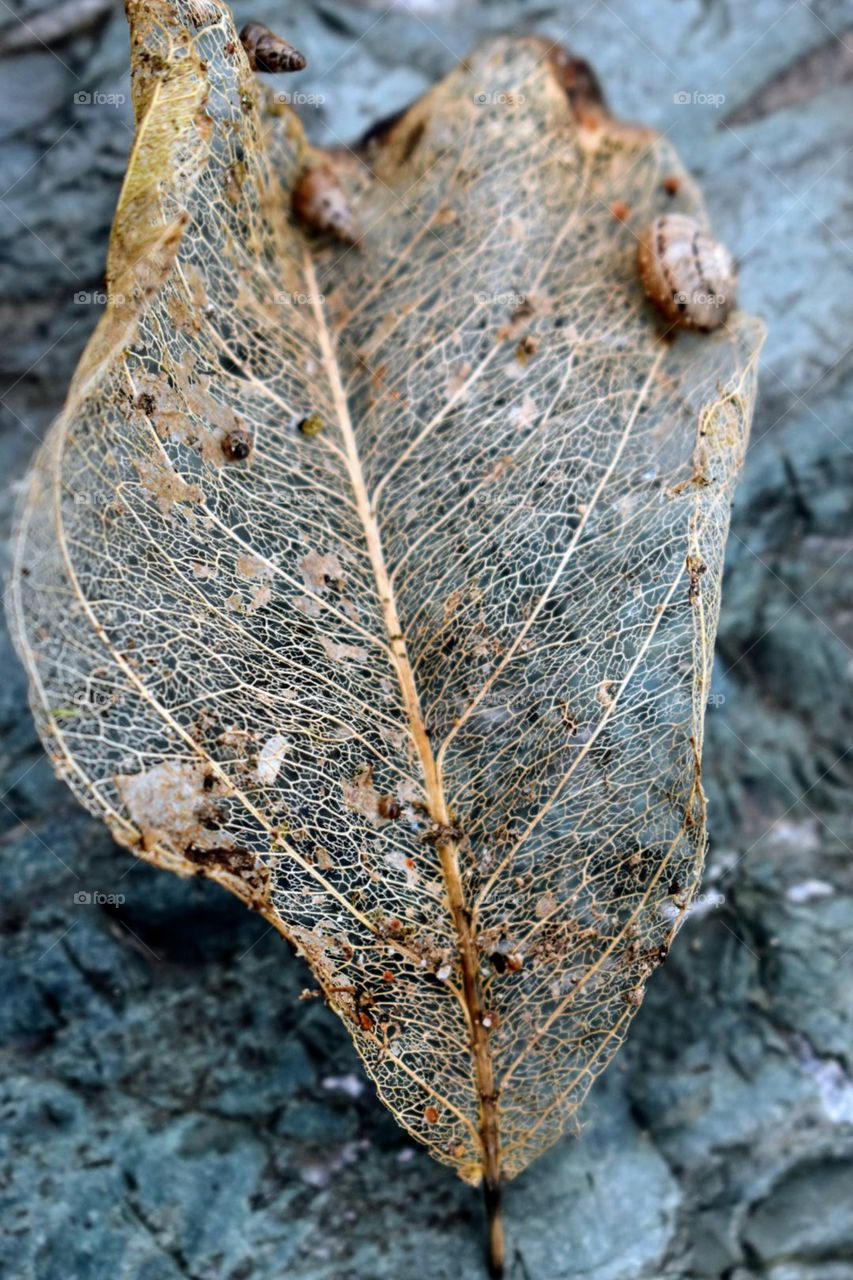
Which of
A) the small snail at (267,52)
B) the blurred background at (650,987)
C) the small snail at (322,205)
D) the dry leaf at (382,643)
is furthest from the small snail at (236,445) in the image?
the blurred background at (650,987)

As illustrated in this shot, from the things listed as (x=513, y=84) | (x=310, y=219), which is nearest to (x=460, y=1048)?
(x=310, y=219)

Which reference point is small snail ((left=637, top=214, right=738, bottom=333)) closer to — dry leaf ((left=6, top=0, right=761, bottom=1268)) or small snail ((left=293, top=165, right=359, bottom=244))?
dry leaf ((left=6, top=0, right=761, bottom=1268))

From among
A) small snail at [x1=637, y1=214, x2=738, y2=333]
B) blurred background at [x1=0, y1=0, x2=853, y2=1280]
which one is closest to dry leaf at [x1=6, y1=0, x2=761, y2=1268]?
small snail at [x1=637, y1=214, x2=738, y2=333]

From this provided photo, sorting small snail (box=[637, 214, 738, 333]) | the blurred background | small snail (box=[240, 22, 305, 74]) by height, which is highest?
small snail (box=[637, 214, 738, 333])

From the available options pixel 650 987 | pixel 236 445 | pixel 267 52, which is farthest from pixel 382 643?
pixel 267 52

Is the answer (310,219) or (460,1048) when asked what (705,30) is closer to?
(310,219)

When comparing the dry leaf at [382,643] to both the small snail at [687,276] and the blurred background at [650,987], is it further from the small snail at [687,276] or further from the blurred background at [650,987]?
the blurred background at [650,987]
